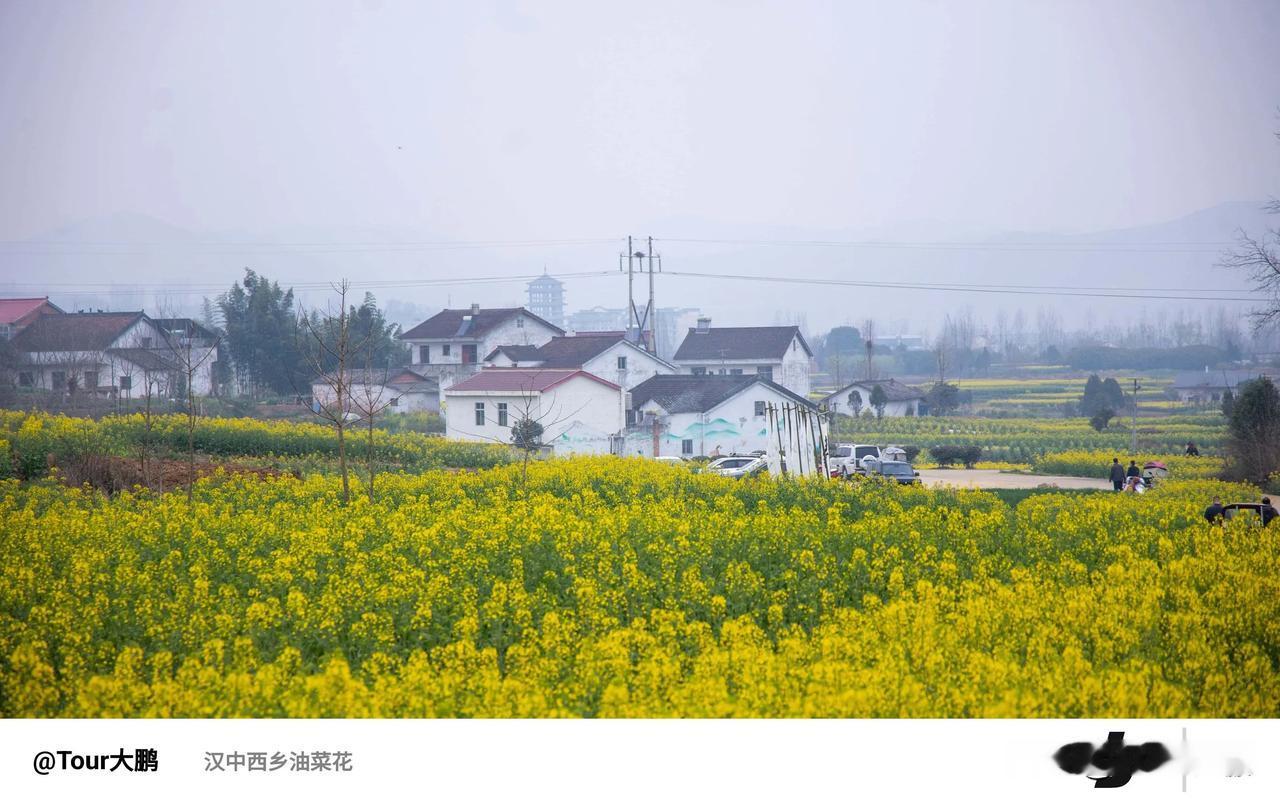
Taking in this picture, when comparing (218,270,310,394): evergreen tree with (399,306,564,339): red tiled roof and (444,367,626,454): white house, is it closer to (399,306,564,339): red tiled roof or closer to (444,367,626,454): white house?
(399,306,564,339): red tiled roof

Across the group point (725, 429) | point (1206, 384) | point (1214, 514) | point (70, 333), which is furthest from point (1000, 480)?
point (1206, 384)

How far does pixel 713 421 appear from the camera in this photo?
33.2 metres

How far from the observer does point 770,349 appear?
46562 millimetres

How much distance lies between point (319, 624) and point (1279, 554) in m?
8.35

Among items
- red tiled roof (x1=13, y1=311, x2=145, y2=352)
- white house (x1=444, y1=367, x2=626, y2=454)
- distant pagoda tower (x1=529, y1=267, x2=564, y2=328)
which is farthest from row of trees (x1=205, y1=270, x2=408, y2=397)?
distant pagoda tower (x1=529, y1=267, x2=564, y2=328)

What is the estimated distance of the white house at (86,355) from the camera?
31484mm

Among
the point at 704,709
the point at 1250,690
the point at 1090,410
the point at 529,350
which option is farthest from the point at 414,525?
the point at 1090,410

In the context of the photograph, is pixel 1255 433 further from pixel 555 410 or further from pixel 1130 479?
pixel 555 410

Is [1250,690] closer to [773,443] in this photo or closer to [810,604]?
[810,604]

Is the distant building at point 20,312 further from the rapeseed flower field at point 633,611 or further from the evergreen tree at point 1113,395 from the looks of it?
the evergreen tree at point 1113,395

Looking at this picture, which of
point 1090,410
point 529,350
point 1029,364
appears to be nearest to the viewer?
point 529,350

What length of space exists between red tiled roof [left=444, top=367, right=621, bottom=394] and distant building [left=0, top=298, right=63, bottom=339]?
1203cm
